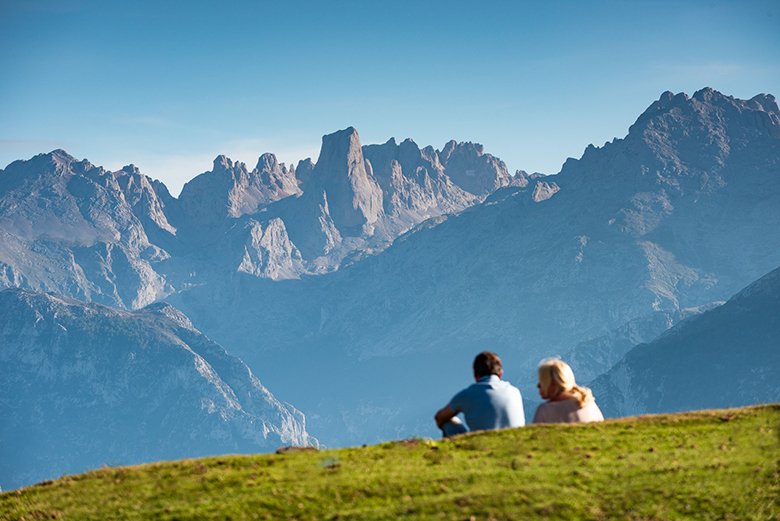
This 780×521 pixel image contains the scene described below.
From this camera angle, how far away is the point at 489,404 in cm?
2481

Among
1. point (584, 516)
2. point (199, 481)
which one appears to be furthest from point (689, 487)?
point (199, 481)

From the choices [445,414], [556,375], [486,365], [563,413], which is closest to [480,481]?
[445,414]

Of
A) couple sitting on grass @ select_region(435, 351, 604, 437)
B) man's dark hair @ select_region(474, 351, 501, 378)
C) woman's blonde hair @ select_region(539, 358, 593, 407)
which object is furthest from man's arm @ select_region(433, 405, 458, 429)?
woman's blonde hair @ select_region(539, 358, 593, 407)

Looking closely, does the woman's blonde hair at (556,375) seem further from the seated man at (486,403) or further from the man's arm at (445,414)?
the man's arm at (445,414)

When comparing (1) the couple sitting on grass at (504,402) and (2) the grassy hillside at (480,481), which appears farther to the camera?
(1) the couple sitting on grass at (504,402)

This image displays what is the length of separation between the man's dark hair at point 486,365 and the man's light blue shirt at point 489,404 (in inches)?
5.1

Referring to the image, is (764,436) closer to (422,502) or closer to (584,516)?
(584,516)

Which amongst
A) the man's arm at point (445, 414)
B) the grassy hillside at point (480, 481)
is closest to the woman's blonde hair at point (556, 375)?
the grassy hillside at point (480, 481)

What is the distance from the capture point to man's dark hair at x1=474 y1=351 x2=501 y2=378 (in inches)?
961

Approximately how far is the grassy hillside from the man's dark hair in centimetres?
158

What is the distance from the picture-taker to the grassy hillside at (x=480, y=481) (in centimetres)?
2020

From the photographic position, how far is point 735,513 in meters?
20.0

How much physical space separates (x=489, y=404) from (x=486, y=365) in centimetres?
109

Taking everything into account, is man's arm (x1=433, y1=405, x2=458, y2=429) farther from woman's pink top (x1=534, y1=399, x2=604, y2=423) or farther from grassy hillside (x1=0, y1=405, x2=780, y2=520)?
woman's pink top (x1=534, y1=399, x2=604, y2=423)
